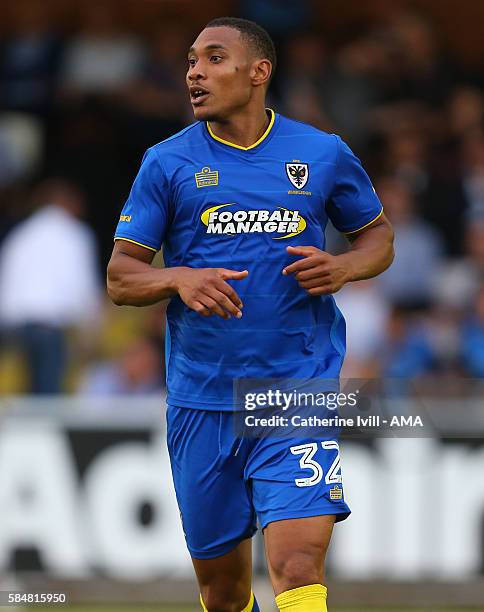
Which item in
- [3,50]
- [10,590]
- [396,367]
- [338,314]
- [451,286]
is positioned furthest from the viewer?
[3,50]

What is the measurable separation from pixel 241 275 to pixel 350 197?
2.28 feet

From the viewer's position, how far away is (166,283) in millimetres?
5414

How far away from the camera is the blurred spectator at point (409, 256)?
38.6ft

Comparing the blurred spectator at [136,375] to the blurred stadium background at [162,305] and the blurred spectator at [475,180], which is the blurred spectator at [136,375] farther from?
the blurred spectator at [475,180]

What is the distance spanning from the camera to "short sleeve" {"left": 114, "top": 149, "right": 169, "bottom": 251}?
557cm

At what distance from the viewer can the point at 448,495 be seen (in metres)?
9.29

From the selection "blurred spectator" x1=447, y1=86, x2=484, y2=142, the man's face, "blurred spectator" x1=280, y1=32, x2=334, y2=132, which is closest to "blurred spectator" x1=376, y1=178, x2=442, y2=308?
"blurred spectator" x1=447, y1=86, x2=484, y2=142

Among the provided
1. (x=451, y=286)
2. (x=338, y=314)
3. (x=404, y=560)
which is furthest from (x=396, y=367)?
(x=338, y=314)

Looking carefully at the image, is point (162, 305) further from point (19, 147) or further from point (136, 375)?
point (19, 147)

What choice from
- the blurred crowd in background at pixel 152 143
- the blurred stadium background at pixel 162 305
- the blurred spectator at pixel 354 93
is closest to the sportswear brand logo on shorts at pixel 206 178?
the blurred stadium background at pixel 162 305

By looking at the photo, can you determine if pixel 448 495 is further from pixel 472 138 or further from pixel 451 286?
pixel 472 138

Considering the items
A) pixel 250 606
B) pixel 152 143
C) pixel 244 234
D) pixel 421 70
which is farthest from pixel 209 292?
pixel 421 70

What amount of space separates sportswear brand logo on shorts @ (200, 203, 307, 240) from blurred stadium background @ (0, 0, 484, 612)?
409 centimetres

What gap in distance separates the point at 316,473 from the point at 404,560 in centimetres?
397
